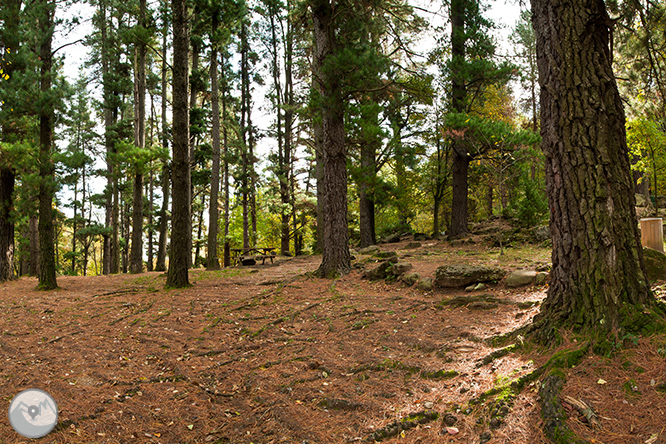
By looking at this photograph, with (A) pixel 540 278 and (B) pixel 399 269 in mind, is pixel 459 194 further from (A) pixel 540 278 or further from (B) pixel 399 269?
(A) pixel 540 278

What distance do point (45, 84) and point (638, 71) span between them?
40.7 ft

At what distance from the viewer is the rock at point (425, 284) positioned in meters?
6.62

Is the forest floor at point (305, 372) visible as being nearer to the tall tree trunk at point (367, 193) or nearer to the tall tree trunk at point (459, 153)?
the tall tree trunk at point (459, 153)

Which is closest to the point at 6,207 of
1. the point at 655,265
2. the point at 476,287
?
the point at 476,287

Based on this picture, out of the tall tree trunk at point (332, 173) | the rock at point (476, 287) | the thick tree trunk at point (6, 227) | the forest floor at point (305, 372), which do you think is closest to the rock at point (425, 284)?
the forest floor at point (305, 372)

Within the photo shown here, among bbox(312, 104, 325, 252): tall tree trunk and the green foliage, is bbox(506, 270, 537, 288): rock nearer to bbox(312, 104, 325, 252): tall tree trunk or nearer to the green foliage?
the green foliage

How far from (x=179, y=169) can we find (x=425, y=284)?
19.6 ft

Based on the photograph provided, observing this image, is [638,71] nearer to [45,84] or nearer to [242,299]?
[242,299]

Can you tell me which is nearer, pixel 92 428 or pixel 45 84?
pixel 92 428

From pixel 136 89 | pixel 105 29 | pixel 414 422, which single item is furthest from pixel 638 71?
pixel 105 29

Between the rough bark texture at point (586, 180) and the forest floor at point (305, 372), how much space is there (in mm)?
409

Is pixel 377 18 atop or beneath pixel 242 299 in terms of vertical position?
atop

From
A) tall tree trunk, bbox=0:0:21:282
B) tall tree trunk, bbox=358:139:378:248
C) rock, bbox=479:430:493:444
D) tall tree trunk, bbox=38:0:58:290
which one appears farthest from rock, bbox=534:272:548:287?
tall tree trunk, bbox=0:0:21:282

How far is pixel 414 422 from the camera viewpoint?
2727 millimetres
